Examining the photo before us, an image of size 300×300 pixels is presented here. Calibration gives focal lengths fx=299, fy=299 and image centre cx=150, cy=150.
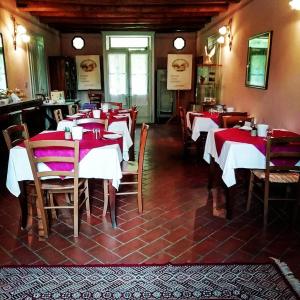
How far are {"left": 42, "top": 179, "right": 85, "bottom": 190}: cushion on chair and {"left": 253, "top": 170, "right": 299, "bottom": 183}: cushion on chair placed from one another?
71.2 inches

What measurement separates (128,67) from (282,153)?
753cm

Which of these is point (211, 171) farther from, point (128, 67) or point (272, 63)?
point (128, 67)

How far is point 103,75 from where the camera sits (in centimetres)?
992

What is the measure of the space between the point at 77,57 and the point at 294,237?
28.6 ft

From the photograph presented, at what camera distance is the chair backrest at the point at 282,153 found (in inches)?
108

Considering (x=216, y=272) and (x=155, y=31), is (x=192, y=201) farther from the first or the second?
(x=155, y=31)

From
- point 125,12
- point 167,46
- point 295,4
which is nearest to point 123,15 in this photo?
point 125,12

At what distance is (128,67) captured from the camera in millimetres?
9562

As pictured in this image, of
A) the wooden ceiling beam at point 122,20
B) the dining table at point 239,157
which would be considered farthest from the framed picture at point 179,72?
the dining table at point 239,157

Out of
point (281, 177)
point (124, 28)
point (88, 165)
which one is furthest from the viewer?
point (124, 28)

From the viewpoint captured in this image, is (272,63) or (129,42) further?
(129,42)

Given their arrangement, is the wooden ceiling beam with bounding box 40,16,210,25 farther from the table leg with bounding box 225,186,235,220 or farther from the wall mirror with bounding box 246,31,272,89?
the table leg with bounding box 225,186,235,220

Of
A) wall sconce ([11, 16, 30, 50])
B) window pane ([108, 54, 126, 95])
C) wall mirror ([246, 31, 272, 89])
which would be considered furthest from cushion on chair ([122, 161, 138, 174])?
window pane ([108, 54, 126, 95])

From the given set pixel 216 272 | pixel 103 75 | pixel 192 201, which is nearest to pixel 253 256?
pixel 216 272
